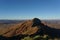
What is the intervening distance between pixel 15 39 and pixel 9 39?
1729 millimetres

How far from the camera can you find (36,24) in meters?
52.3

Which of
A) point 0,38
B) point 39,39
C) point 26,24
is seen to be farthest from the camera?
point 26,24

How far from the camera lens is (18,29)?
54.2 meters

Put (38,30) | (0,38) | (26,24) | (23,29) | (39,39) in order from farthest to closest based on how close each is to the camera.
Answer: (26,24) → (23,29) → (38,30) → (0,38) → (39,39)

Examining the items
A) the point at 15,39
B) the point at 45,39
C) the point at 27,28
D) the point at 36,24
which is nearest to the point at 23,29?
the point at 27,28

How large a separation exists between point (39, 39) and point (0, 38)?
16632 millimetres

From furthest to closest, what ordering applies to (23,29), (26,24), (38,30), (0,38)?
(26,24) → (23,29) → (38,30) → (0,38)

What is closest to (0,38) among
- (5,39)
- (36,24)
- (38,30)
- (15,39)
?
(5,39)

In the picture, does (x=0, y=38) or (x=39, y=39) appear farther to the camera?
(x=0, y=38)

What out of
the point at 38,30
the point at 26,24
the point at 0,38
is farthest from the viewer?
the point at 26,24

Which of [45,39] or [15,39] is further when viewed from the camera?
[15,39]

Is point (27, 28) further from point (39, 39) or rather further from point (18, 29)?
point (39, 39)

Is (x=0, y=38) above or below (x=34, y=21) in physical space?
below

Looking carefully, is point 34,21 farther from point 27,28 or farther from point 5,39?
point 5,39
